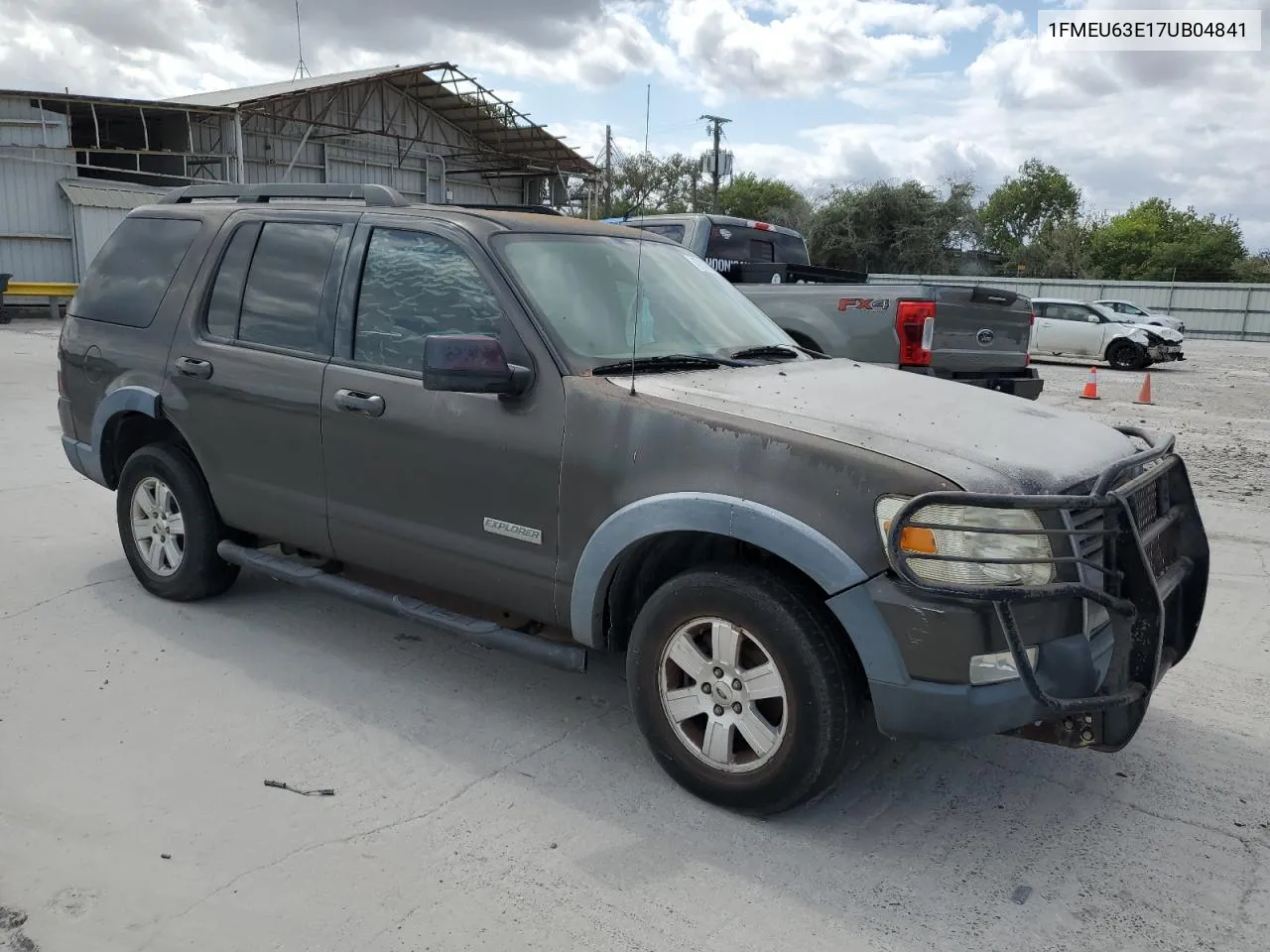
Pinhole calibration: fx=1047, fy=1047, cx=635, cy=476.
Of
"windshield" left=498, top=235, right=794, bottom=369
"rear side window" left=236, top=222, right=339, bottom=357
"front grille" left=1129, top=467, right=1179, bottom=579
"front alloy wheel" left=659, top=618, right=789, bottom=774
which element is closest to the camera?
"front alloy wheel" left=659, top=618, right=789, bottom=774

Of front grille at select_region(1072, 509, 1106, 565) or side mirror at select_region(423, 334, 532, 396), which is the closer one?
front grille at select_region(1072, 509, 1106, 565)

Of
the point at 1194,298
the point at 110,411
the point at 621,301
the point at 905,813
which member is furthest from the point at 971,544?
the point at 1194,298

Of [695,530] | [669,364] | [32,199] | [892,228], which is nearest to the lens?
[695,530]

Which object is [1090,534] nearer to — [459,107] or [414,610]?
[414,610]

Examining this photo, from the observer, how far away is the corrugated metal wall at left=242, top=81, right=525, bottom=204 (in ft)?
97.9

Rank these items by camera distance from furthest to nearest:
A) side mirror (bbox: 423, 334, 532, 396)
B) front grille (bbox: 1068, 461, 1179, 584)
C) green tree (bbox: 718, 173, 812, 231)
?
green tree (bbox: 718, 173, 812, 231), side mirror (bbox: 423, 334, 532, 396), front grille (bbox: 1068, 461, 1179, 584)

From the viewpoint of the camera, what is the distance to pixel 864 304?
28.5 ft

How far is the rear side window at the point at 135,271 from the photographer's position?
5.04 meters

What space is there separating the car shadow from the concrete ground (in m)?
0.01

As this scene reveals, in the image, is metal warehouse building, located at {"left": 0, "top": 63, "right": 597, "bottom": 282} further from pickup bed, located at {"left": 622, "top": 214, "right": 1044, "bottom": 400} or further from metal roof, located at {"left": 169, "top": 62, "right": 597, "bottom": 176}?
pickup bed, located at {"left": 622, "top": 214, "right": 1044, "bottom": 400}

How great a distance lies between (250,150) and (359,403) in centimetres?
2881

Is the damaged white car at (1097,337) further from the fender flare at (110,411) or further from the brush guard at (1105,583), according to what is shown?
the fender flare at (110,411)

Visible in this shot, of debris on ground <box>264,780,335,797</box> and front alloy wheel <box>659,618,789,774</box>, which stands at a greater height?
front alloy wheel <box>659,618,789,774</box>

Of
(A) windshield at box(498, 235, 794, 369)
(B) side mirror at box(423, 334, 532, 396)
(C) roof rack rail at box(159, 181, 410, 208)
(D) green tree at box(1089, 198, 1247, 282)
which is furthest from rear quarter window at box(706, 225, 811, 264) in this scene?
(D) green tree at box(1089, 198, 1247, 282)
